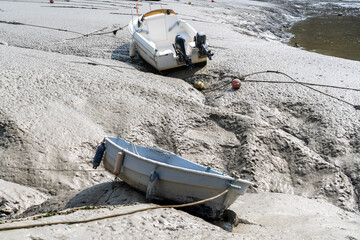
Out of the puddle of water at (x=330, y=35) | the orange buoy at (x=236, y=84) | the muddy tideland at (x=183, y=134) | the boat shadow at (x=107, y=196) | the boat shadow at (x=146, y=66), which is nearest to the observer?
the muddy tideland at (x=183, y=134)

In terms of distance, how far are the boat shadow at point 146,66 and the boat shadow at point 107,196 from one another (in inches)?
197

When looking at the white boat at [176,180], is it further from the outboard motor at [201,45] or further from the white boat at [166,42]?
the outboard motor at [201,45]

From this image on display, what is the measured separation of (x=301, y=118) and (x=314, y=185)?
1935mm

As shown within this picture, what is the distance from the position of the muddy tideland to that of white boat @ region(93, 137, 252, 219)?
319 millimetres

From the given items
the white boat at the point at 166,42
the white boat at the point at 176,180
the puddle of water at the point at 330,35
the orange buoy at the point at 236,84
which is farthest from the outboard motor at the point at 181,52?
the puddle of water at the point at 330,35

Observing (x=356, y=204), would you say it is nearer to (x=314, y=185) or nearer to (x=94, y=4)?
(x=314, y=185)

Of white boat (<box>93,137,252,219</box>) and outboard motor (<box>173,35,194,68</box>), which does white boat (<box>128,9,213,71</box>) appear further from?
white boat (<box>93,137,252,219</box>)

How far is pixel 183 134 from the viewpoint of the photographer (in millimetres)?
7992

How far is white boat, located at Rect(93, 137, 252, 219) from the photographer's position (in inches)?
216

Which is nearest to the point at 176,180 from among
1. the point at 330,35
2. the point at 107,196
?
the point at 107,196

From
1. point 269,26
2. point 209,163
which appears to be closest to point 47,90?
point 209,163

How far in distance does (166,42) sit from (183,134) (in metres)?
5.53

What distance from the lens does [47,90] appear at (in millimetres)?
8742

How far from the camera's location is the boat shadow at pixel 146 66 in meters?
11.0
